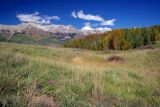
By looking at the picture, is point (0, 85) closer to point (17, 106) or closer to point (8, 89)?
point (8, 89)

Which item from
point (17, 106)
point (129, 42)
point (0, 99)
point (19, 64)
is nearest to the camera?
point (17, 106)

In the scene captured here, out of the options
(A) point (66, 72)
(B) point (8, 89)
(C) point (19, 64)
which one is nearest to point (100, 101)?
(B) point (8, 89)

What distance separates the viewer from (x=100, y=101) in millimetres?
5188

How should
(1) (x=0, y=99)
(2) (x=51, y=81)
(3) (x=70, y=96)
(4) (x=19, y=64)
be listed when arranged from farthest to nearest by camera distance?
(4) (x=19, y=64) < (2) (x=51, y=81) < (3) (x=70, y=96) < (1) (x=0, y=99)

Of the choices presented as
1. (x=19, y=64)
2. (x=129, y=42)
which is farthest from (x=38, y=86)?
(x=129, y=42)

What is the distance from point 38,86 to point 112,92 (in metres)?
2.14

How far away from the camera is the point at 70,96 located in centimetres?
505

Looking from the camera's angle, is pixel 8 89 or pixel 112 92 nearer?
pixel 8 89

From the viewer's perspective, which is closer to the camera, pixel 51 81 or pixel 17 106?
pixel 17 106

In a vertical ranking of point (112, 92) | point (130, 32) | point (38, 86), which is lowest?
point (112, 92)

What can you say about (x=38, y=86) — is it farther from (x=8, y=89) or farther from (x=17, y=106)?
(x=17, y=106)

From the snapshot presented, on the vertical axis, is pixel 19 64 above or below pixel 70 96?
above

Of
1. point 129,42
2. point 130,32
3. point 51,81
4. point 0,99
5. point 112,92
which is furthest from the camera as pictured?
point 130,32

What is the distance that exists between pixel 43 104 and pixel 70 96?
995 millimetres
